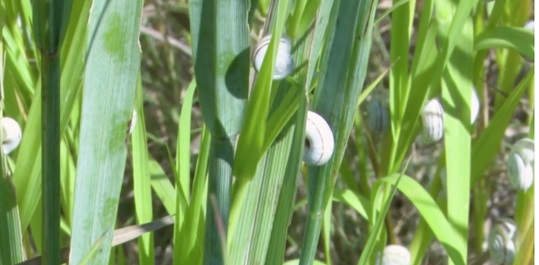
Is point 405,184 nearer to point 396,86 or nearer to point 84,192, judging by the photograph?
point 396,86

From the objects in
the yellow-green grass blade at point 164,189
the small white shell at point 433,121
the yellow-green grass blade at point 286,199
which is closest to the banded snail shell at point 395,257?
the small white shell at point 433,121

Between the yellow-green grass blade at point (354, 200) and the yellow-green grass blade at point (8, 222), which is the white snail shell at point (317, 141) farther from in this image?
the yellow-green grass blade at point (354, 200)

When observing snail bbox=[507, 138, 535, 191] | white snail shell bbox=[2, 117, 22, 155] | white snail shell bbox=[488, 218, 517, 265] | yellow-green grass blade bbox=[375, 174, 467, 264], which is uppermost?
white snail shell bbox=[2, 117, 22, 155]

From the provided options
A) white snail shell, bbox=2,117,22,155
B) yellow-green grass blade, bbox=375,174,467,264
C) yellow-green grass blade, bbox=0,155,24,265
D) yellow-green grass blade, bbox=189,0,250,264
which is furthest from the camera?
yellow-green grass blade, bbox=375,174,467,264

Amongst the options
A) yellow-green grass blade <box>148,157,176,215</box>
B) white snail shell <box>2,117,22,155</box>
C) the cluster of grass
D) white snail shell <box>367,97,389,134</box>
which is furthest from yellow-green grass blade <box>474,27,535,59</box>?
white snail shell <box>2,117,22,155</box>

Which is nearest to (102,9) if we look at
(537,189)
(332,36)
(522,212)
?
(332,36)

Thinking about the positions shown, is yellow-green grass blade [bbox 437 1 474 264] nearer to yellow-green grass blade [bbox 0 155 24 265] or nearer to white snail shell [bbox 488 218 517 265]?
white snail shell [bbox 488 218 517 265]

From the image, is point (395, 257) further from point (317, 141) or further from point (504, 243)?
point (317, 141)

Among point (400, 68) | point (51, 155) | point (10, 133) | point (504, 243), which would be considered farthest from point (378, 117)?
point (51, 155)
